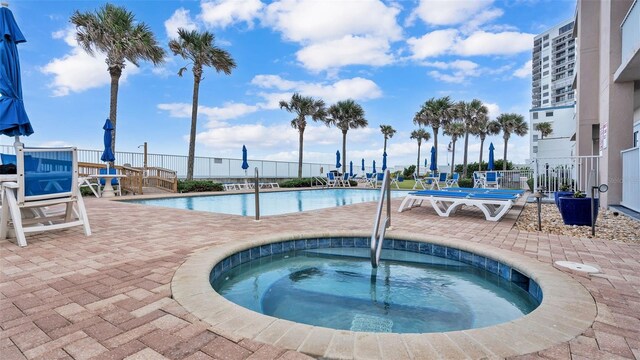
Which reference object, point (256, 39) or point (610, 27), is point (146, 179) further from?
point (610, 27)

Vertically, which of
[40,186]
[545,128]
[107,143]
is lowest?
[40,186]

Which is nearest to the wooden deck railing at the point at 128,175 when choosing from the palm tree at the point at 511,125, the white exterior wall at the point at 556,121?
the palm tree at the point at 511,125

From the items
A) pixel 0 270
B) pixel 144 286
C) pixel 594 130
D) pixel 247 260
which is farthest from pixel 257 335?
pixel 594 130

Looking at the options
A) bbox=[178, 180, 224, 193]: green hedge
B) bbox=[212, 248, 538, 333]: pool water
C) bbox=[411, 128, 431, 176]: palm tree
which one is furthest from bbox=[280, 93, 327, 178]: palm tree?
bbox=[411, 128, 431, 176]: palm tree

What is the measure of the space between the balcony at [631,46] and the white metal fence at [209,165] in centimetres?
1277

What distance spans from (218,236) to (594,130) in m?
12.7

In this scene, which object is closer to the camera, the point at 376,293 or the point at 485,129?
the point at 376,293

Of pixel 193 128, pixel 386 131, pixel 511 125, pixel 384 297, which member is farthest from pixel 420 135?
pixel 384 297

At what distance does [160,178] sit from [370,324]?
1355cm

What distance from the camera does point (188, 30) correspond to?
1589 centimetres

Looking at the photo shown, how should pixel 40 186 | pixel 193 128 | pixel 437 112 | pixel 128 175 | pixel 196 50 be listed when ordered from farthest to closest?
pixel 437 112
pixel 196 50
pixel 193 128
pixel 128 175
pixel 40 186

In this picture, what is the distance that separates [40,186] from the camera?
3.62 metres

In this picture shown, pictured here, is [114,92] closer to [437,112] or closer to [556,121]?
[437,112]

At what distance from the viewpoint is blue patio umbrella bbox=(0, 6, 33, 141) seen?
12.8 ft
